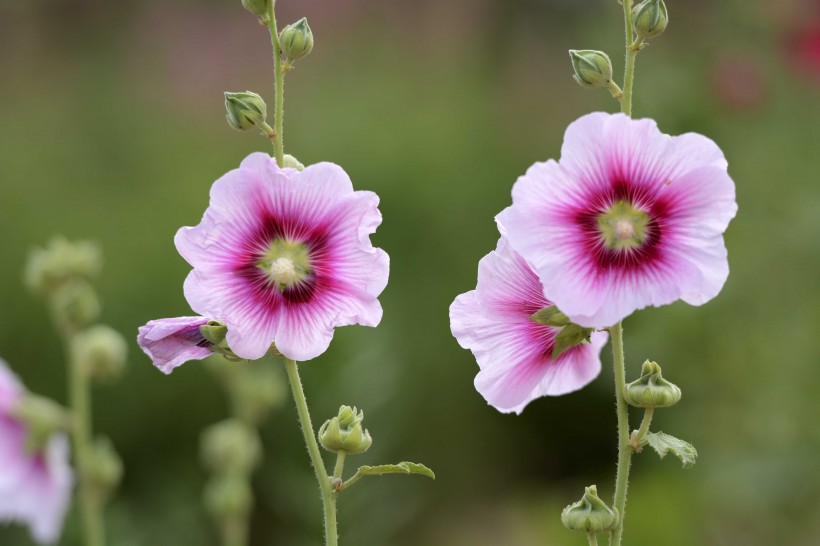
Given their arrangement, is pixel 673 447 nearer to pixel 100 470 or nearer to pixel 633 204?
pixel 633 204

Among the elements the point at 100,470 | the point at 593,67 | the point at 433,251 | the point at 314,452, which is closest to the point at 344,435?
the point at 314,452

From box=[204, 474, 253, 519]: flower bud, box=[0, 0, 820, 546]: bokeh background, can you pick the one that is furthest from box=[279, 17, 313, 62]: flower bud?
box=[0, 0, 820, 546]: bokeh background

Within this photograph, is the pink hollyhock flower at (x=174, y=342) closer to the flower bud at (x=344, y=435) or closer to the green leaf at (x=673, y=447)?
the flower bud at (x=344, y=435)

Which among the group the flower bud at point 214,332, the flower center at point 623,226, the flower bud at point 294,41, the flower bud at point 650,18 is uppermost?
→ the flower bud at point 294,41

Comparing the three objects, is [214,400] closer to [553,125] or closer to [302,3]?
[553,125]

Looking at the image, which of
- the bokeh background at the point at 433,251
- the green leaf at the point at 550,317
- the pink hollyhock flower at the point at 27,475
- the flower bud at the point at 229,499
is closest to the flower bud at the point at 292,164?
the green leaf at the point at 550,317

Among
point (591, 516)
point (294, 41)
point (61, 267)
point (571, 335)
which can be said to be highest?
point (61, 267)

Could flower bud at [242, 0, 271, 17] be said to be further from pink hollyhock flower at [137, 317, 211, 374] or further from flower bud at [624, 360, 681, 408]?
flower bud at [624, 360, 681, 408]
